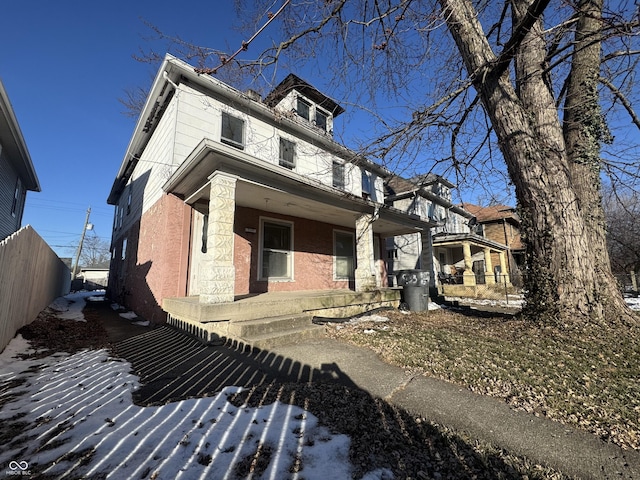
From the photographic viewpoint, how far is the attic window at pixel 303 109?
1061cm

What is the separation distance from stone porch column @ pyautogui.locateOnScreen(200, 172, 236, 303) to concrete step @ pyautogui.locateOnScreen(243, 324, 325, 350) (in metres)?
1.04

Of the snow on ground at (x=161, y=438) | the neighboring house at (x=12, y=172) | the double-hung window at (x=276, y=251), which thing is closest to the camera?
the snow on ground at (x=161, y=438)

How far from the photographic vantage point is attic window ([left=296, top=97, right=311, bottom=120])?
34.8 feet

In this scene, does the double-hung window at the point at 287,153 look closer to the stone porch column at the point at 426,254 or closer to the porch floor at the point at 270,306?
the porch floor at the point at 270,306

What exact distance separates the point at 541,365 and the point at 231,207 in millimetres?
5264

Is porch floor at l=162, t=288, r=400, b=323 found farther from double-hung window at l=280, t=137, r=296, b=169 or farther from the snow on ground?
double-hung window at l=280, t=137, r=296, b=169

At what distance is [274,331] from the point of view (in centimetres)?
466

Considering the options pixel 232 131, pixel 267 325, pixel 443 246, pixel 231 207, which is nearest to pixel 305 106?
pixel 232 131

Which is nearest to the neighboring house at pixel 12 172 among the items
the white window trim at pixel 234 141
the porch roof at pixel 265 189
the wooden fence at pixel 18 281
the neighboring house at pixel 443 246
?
the wooden fence at pixel 18 281

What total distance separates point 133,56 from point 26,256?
482 centimetres

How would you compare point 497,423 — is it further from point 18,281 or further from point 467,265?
point 467,265

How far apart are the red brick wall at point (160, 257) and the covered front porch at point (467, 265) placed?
12967 mm

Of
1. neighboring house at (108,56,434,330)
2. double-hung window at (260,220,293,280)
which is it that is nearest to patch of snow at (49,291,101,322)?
neighboring house at (108,56,434,330)

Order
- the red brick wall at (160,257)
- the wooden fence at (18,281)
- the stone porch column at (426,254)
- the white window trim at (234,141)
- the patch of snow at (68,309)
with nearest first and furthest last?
1. the wooden fence at (18,281)
2. the red brick wall at (160,257)
3. the white window trim at (234,141)
4. the patch of snow at (68,309)
5. the stone porch column at (426,254)
